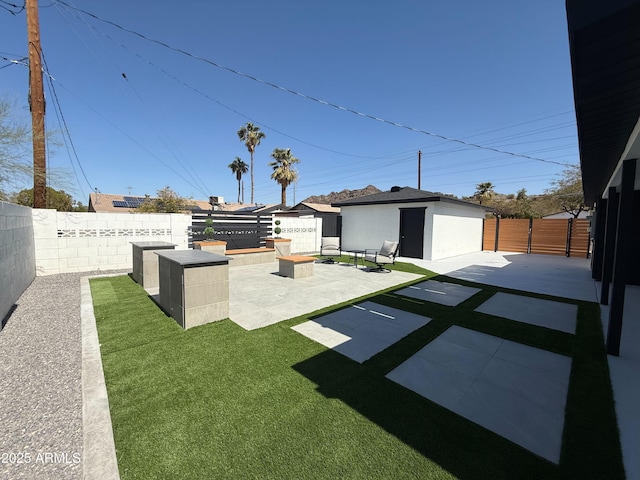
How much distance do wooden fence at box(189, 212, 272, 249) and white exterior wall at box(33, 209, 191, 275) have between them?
3.20ft

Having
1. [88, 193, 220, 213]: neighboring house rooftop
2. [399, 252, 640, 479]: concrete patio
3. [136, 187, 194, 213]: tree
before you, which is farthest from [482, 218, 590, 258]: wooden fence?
[88, 193, 220, 213]: neighboring house rooftop

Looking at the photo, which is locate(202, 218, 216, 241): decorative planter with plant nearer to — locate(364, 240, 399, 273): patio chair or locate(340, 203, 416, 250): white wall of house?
locate(364, 240, 399, 273): patio chair

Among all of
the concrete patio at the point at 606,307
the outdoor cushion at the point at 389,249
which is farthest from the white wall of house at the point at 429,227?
the outdoor cushion at the point at 389,249

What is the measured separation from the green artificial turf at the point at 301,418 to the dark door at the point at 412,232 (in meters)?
8.72

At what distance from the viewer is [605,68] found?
6.76 feet

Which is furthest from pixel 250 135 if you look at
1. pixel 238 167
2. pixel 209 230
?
pixel 209 230

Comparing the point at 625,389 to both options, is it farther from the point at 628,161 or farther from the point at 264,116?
the point at 264,116

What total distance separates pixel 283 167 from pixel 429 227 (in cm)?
1934

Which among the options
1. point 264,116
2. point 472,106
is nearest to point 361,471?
point 264,116

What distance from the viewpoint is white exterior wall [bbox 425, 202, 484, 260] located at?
39.7ft

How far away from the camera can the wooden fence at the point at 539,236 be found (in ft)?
47.1

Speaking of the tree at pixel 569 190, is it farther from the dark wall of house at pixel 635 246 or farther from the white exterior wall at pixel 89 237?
the white exterior wall at pixel 89 237

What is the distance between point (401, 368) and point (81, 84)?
45.5 feet

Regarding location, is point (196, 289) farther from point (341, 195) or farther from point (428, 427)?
point (341, 195)
